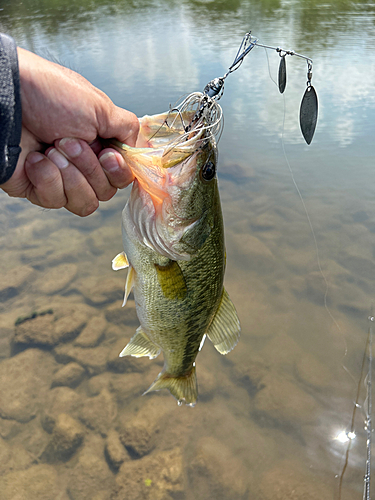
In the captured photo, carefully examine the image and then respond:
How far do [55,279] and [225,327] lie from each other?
3.64 m

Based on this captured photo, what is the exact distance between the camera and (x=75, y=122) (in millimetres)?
1508

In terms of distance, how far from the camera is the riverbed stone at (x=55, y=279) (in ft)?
16.3

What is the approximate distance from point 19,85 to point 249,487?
344 cm

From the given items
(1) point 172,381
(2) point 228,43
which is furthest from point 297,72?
(1) point 172,381

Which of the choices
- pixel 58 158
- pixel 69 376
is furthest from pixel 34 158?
pixel 69 376

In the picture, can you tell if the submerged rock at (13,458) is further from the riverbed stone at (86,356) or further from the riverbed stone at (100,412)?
the riverbed stone at (86,356)

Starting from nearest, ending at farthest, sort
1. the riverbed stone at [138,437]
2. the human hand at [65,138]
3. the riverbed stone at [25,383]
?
the human hand at [65,138]
the riverbed stone at [138,437]
the riverbed stone at [25,383]

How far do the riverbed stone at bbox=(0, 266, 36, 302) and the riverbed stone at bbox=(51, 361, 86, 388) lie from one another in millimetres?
1366

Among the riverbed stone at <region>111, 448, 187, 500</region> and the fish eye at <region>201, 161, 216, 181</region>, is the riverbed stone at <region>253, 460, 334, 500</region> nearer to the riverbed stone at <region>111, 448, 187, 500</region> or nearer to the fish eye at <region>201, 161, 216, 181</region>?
the riverbed stone at <region>111, 448, 187, 500</region>

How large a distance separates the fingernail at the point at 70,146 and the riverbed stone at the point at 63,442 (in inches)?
115

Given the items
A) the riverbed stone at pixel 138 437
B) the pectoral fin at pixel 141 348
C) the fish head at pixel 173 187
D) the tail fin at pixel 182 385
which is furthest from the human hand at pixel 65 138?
the riverbed stone at pixel 138 437

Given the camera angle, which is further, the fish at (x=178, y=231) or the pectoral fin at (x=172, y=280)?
the pectoral fin at (x=172, y=280)

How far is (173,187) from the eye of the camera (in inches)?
62.3

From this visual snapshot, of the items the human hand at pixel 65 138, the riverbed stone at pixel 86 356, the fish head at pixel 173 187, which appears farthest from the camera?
the riverbed stone at pixel 86 356
